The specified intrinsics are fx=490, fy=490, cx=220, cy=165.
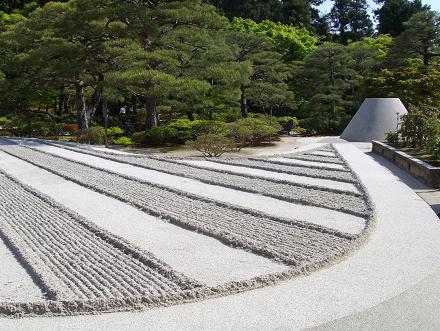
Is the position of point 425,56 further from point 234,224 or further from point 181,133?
point 234,224

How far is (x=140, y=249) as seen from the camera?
13.7 ft

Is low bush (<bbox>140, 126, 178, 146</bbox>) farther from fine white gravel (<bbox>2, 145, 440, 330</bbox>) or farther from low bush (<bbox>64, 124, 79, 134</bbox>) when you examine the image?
fine white gravel (<bbox>2, 145, 440, 330</bbox>)

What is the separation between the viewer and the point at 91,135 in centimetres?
1764

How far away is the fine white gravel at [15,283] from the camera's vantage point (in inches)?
126

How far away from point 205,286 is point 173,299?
252mm

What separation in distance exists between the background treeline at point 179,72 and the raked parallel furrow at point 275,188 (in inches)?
223

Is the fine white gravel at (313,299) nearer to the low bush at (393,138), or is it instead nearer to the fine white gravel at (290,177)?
the fine white gravel at (290,177)

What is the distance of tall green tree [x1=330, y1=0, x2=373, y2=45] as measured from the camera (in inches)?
1667

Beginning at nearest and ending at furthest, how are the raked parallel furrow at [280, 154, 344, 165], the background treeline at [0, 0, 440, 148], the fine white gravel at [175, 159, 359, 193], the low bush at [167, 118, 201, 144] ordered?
the fine white gravel at [175, 159, 359, 193] < the raked parallel furrow at [280, 154, 344, 165] < the background treeline at [0, 0, 440, 148] < the low bush at [167, 118, 201, 144]

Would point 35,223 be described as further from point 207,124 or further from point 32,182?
point 207,124

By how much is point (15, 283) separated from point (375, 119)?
540 inches

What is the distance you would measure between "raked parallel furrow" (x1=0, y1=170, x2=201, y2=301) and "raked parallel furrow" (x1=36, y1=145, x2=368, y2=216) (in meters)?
2.49

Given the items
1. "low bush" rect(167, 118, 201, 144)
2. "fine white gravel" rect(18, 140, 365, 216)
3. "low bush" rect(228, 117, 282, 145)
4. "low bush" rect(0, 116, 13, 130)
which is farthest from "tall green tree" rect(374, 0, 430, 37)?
"fine white gravel" rect(18, 140, 365, 216)

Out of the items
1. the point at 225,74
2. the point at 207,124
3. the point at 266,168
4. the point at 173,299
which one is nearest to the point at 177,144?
the point at 207,124
